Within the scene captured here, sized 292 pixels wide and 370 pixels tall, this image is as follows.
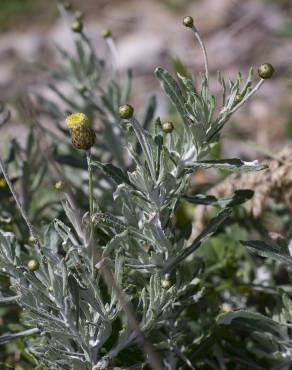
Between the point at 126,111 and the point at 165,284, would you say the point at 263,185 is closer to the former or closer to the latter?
the point at 165,284

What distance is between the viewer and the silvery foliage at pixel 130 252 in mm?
1692

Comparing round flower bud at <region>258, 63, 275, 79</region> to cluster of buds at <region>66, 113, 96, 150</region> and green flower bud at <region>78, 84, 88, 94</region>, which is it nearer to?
cluster of buds at <region>66, 113, 96, 150</region>

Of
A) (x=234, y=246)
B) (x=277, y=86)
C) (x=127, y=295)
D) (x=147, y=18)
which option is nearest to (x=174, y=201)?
(x=127, y=295)

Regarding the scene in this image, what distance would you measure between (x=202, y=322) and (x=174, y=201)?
47 centimetres

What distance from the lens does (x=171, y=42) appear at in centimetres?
685

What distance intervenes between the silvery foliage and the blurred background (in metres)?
2.84

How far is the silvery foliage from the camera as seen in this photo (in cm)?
169

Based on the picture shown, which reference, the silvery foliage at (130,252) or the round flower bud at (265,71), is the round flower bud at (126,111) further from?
the round flower bud at (265,71)

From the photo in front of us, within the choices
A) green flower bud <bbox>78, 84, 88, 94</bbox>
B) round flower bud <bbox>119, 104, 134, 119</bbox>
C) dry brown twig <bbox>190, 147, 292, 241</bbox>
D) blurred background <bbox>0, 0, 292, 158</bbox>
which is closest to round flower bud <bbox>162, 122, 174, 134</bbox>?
round flower bud <bbox>119, 104, 134, 119</bbox>

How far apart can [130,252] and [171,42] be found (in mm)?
5190

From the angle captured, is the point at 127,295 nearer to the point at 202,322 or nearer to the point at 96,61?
the point at 202,322

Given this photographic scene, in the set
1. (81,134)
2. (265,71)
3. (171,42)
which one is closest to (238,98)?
(265,71)

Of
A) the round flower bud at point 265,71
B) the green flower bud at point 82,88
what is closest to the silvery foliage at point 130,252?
the round flower bud at point 265,71

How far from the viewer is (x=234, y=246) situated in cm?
246
